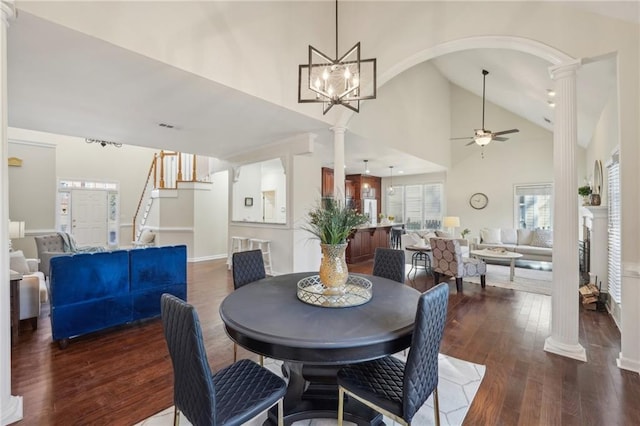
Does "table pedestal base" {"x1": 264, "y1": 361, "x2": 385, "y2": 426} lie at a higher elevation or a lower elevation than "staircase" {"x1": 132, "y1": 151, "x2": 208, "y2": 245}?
lower

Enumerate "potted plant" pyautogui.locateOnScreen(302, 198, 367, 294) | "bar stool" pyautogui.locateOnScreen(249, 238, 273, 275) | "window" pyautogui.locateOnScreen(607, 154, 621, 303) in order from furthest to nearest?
"bar stool" pyautogui.locateOnScreen(249, 238, 273, 275)
"window" pyautogui.locateOnScreen(607, 154, 621, 303)
"potted plant" pyautogui.locateOnScreen(302, 198, 367, 294)

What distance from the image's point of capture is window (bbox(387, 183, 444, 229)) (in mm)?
9898

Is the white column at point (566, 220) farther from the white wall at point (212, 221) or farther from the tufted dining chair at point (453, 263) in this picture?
the white wall at point (212, 221)

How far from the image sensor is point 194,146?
5.87 metres

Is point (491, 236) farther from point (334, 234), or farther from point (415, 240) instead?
point (334, 234)

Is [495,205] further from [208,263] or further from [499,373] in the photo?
[208,263]

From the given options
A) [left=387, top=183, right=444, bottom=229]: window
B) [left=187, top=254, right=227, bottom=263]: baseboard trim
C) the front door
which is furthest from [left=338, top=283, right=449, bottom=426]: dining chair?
the front door

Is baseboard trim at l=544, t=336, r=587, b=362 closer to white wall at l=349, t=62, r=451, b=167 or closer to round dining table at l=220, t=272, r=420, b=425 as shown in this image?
round dining table at l=220, t=272, r=420, b=425

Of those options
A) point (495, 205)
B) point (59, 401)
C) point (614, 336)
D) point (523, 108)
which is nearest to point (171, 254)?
point (59, 401)

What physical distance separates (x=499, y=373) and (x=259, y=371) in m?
2.07

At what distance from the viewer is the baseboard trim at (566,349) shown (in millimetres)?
2650

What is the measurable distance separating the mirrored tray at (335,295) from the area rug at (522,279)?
4.28m

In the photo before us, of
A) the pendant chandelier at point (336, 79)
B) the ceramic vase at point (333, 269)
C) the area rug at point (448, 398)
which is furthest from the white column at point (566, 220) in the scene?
the ceramic vase at point (333, 269)

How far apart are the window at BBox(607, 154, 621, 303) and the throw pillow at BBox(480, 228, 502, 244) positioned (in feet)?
12.9
